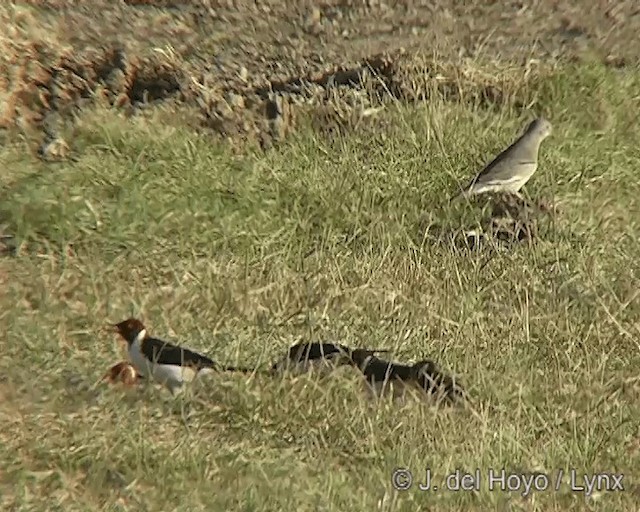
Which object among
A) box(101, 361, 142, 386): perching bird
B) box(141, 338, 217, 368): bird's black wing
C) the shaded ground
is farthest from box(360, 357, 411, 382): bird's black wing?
the shaded ground

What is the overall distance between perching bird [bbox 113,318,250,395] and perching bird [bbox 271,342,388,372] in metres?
0.20

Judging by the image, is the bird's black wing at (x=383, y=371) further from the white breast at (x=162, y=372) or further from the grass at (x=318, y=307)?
the white breast at (x=162, y=372)

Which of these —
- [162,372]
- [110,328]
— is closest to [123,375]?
[162,372]

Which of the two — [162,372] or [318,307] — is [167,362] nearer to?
[162,372]

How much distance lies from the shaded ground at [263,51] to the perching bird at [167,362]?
7.74ft

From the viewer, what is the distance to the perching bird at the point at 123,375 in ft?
17.3

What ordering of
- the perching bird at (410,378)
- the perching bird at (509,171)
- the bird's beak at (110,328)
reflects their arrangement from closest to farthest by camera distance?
the perching bird at (410,378), the bird's beak at (110,328), the perching bird at (509,171)

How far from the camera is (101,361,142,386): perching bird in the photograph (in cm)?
526

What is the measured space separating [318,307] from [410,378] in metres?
1.05

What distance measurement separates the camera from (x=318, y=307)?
608 cm

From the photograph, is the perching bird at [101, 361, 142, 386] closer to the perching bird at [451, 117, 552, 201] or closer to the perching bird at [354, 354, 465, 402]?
the perching bird at [354, 354, 465, 402]

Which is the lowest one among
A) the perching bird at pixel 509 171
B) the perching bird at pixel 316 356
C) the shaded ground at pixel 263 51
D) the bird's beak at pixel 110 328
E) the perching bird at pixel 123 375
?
the perching bird at pixel 123 375

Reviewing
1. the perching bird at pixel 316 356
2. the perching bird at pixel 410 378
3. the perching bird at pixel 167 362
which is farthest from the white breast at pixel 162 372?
the perching bird at pixel 410 378

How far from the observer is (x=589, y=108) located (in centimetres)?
848
